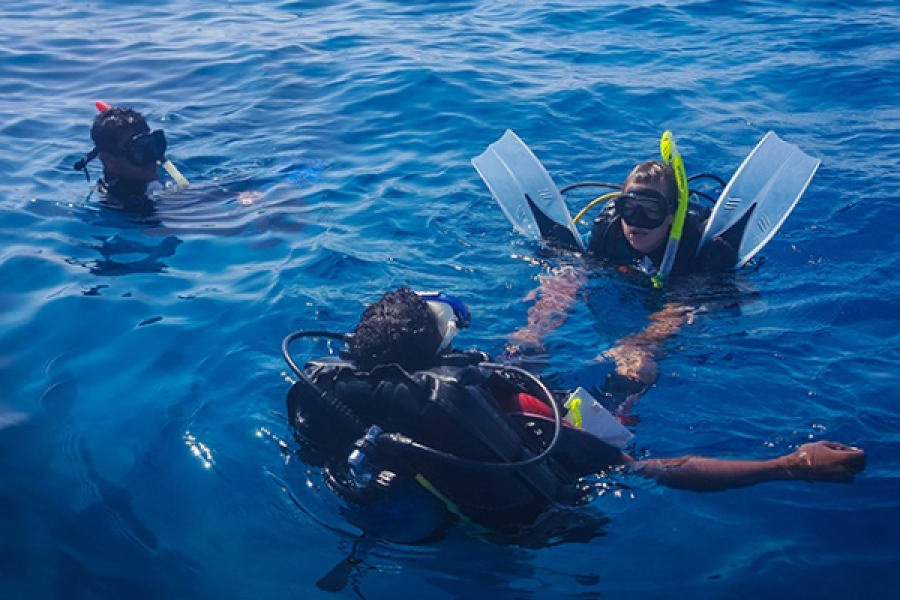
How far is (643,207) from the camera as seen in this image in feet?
16.3

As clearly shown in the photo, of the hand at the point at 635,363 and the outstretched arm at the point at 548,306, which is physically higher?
the outstretched arm at the point at 548,306

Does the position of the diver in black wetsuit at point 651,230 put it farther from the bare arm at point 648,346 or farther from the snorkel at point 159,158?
the snorkel at point 159,158

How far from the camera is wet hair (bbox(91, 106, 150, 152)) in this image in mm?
6105

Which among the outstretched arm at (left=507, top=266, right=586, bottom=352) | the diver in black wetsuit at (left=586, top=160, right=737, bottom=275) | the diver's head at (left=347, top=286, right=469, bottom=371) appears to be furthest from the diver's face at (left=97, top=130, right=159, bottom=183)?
the diver's head at (left=347, top=286, right=469, bottom=371)

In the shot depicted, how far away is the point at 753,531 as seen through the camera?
3.34 m

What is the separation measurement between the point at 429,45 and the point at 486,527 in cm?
841

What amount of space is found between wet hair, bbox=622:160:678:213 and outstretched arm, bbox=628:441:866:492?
198 cm

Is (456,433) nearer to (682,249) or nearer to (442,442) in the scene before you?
(442,442)

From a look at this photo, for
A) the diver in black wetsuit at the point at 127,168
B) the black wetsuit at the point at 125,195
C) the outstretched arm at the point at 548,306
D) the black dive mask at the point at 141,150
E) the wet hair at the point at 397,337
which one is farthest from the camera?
the black wetsuit at the point at 125,195

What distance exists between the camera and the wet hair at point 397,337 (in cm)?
308

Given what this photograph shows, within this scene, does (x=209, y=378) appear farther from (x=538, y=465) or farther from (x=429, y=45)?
(x=429, y=45)

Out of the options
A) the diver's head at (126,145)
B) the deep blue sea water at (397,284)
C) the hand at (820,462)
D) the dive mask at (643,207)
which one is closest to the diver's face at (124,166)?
the diver's head at (126,145)

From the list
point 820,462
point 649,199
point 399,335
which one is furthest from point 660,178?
point 399,335

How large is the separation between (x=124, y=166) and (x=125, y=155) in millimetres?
99
